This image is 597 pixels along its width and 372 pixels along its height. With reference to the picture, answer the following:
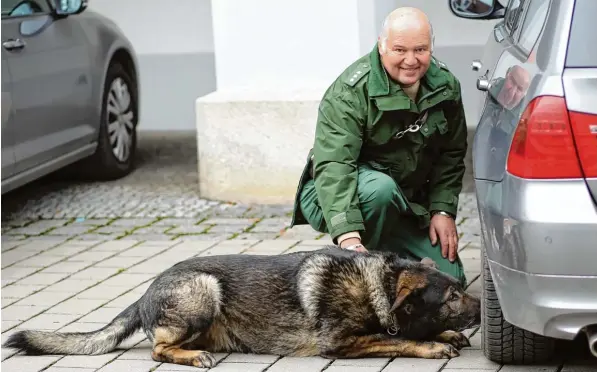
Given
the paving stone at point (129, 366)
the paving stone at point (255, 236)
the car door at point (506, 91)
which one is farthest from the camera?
the paving stone at point (255, 236)

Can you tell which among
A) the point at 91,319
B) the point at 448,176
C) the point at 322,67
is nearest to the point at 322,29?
the point at 322,67

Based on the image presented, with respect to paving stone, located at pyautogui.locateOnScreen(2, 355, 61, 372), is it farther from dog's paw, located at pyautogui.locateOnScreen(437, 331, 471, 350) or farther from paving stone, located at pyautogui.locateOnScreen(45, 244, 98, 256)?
paving stone, located at pyautogui.locateOnScreen(45, 244, 98, 256)

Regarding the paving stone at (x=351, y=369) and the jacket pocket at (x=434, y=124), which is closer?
the paving stone at (x=351, y=369)

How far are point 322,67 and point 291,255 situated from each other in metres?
3.51

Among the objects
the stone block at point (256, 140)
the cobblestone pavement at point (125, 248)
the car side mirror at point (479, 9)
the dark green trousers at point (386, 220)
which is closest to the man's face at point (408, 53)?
the dark green trousers at point (386, 220)

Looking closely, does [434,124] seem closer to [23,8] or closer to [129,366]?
[129,366]

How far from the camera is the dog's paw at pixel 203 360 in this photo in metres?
5.01

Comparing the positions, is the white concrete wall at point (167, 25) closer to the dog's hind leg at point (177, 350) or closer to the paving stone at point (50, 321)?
the paving stone at point (50, 321)

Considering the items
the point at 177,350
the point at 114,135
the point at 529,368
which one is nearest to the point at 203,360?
the point at 177,350

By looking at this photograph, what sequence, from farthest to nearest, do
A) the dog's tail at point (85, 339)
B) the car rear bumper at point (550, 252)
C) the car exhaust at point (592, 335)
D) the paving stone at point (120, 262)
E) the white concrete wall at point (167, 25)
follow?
the white concrete wall at point (167, 25) → the paving stone at point (120, 262) → the dog's tail at point (85, 339) → the car exhaust at point (592, 335) → the car rear bumper at point (550, 252)

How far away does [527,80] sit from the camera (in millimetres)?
4062

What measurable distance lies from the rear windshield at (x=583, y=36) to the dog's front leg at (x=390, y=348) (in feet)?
5.15

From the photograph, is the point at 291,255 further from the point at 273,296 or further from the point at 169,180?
the point at 169,180

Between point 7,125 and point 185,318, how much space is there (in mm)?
3514
